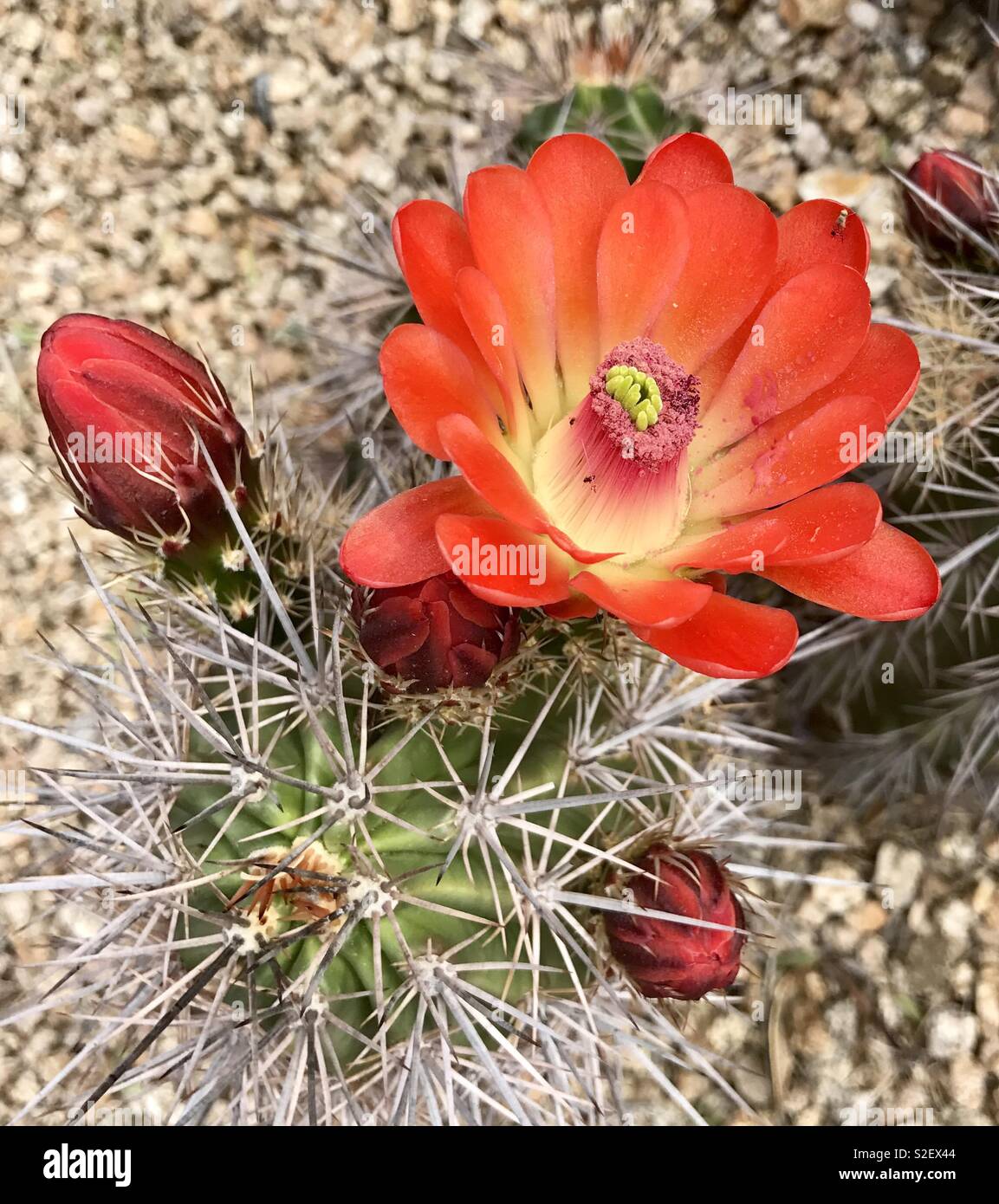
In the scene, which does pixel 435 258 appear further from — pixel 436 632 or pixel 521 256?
pixel 436 632

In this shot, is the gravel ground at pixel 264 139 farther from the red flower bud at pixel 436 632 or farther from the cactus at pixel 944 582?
the red flower bud at pixel 436 632

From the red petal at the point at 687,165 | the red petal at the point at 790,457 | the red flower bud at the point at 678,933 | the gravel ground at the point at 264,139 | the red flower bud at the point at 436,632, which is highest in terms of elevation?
the gravel ground at the point at 264,139

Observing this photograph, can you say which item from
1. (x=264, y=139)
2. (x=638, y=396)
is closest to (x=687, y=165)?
(x=638, y=396)

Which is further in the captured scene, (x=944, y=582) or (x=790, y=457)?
(x=944, y=582)

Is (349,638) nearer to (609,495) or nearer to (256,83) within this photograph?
(609,495)

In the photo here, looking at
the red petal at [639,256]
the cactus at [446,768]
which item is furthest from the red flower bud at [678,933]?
the red petal at [639,256]
